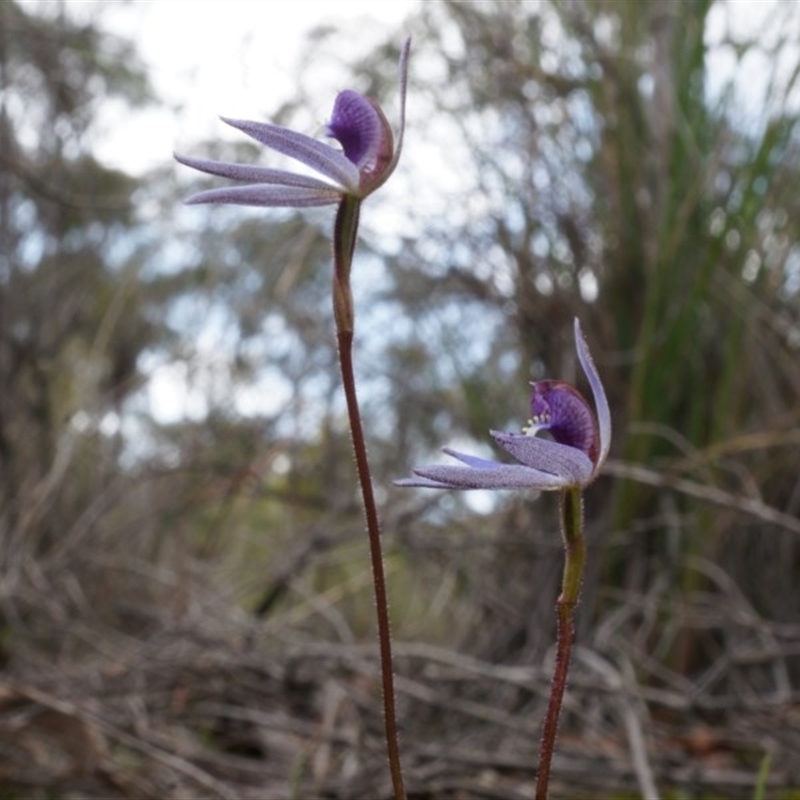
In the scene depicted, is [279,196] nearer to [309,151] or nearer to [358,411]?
[309,151]

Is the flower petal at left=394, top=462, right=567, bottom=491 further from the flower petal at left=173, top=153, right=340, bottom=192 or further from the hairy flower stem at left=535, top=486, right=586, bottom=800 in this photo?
the flower petal at left=173, top=153, right=340, bottom=192

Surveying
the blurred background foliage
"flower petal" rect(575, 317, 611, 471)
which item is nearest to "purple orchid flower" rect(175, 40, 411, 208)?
"flower petal" rect(575, 317, 611, 471)

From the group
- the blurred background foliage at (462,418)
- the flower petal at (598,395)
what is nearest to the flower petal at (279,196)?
the flower petal at (598,395)

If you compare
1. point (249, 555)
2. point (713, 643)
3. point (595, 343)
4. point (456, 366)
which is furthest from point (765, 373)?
point (249, 555)

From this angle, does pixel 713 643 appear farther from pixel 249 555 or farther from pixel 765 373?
pixel 249 555

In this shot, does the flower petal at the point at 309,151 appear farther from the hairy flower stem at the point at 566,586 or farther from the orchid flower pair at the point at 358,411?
the hairy flower stem at the point at 566,586

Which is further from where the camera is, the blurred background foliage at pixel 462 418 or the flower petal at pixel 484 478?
the blurred background foliage at pixel 462 418

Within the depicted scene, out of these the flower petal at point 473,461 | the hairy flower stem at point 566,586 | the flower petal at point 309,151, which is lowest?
the hairy flower stem at point 566,586
